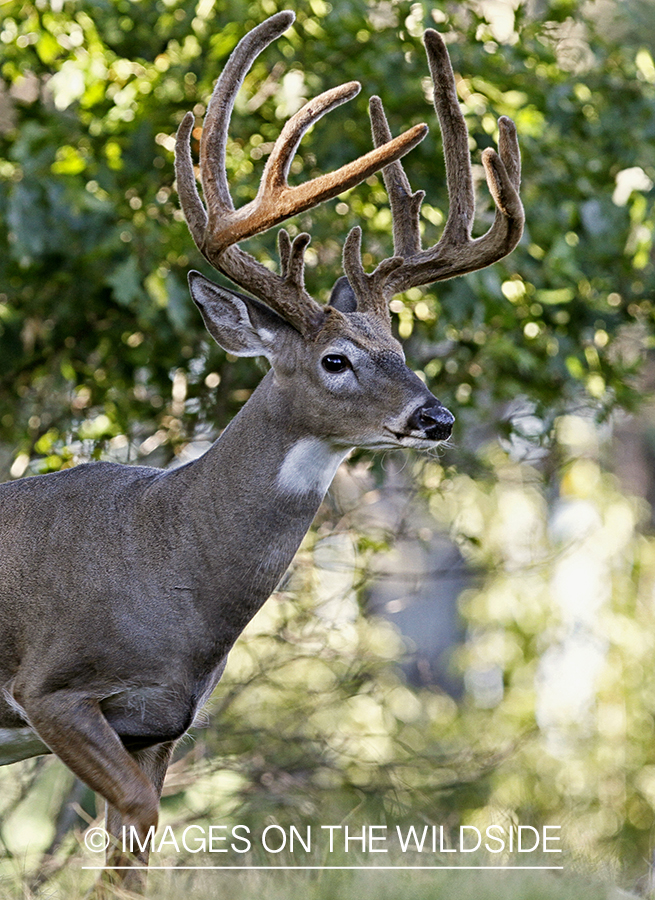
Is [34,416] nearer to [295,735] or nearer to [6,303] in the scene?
[6,303]

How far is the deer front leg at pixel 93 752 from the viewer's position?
371cm

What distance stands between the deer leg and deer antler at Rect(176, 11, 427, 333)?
1.61 meters

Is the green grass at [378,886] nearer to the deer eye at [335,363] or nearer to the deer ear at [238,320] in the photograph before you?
the deer eye at [335,363]

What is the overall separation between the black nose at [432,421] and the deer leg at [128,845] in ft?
4.58

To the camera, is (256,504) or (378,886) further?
(256,504)

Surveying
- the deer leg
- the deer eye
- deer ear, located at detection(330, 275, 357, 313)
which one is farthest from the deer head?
the deer leg

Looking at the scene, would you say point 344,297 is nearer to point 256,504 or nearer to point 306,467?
point 306,467

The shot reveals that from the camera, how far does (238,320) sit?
4270 millimetres

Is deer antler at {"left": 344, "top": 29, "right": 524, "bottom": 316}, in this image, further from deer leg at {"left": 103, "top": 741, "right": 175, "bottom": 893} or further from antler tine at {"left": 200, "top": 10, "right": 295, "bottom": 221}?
deer leg at {"left": 103, "top": 741, "right": 175, "bottom": 893}

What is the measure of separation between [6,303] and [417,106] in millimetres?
2449

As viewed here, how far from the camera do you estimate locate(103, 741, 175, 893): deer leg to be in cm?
398

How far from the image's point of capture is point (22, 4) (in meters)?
Answer: 5.81

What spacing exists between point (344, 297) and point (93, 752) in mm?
1988

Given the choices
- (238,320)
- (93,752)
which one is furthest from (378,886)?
(238,320)
